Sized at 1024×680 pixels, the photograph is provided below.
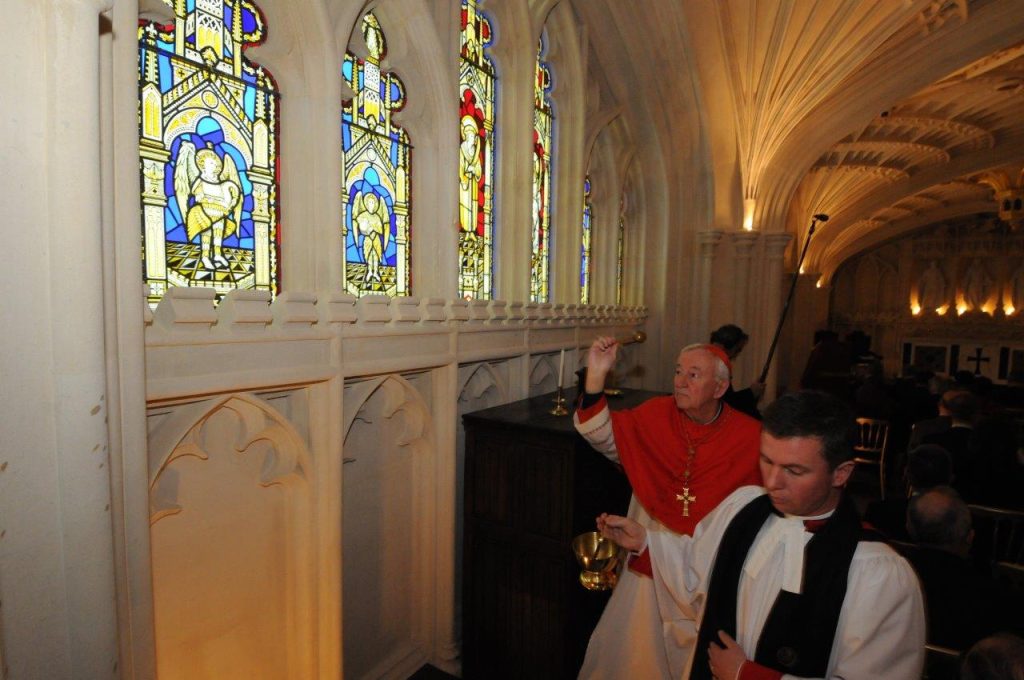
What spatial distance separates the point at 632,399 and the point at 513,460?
144 cm

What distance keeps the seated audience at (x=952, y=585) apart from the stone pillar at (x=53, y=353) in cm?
288

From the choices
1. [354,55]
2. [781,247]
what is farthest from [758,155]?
[354,55]

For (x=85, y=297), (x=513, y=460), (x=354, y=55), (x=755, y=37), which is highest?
(x=755, y=37)

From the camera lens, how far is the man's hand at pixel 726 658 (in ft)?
4.88

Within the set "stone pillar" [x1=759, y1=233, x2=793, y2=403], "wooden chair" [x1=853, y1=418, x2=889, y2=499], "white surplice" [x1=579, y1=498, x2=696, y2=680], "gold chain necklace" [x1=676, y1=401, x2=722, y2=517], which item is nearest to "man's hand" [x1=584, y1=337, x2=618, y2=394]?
"gold chain necklace" [x1=676, y1=401, x2=722, y2=517]

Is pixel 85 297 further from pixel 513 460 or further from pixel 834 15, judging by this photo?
pixel 834 15

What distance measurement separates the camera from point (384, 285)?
330cm

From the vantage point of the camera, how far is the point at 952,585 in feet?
7.26

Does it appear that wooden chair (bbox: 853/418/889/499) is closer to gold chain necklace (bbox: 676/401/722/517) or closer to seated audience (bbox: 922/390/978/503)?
seated audience (bbox: 922/390/978/503)

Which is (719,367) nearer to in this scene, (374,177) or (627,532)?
(627,532)

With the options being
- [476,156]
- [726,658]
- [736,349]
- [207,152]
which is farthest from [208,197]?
[736,349]

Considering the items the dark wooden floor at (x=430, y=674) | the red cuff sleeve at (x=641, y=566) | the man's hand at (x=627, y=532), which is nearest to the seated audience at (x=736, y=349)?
the red cuff sleeve at (x=641, y=566)

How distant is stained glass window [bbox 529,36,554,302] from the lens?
4875 mm

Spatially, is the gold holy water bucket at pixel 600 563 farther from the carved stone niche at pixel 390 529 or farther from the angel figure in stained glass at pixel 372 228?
the angel figure in stained glass at pixel 372 228
